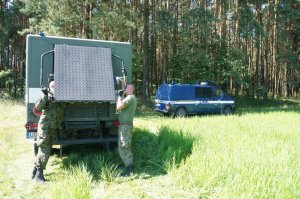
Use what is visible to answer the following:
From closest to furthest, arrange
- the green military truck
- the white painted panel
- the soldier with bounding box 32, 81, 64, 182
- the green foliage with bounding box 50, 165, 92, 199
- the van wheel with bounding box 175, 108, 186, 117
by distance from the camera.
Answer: the green foliage with bounding box 50, 165, 92, 199 < the soldier with bounding box 32, 81, 64, 182 < the green military truck < the white painted panel < the van wheel with bounding box 175, 108, 186, 117

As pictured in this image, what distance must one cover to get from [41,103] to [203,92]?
1378cm

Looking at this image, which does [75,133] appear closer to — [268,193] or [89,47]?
[89,47]

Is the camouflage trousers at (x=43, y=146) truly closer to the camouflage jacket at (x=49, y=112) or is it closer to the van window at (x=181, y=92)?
the camouflage jacket at (x=49, y=112)

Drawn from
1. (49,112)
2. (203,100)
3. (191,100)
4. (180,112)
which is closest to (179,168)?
(49,112)

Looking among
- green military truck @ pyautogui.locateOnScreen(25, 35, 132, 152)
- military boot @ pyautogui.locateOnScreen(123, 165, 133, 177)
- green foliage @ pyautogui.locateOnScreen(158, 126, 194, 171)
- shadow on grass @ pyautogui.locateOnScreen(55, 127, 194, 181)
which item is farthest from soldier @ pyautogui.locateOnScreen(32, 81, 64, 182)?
green foliage @ pyautogui.locateOnScreen(158, 126, 194, 171)

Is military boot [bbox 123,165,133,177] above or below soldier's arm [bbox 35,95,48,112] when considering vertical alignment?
below

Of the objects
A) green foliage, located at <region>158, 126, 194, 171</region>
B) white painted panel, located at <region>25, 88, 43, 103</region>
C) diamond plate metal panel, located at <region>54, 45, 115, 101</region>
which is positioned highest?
diamond plate metal panel, located at <region>54, 45, 115, 101</region>

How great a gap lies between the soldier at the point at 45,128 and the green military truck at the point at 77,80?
249 mm

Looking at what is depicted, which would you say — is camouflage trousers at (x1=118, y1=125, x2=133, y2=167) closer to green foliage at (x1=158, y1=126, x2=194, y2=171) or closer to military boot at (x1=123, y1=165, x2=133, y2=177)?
military boot at (x1=123, y1=165, x2=133, y2=177)

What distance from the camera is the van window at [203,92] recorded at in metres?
19.1

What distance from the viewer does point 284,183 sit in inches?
180

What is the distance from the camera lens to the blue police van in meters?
18.2

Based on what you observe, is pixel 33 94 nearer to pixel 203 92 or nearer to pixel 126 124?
pixel 126 124

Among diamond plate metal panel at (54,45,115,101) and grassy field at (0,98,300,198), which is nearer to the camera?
grassy field at (0,98,300,198)
